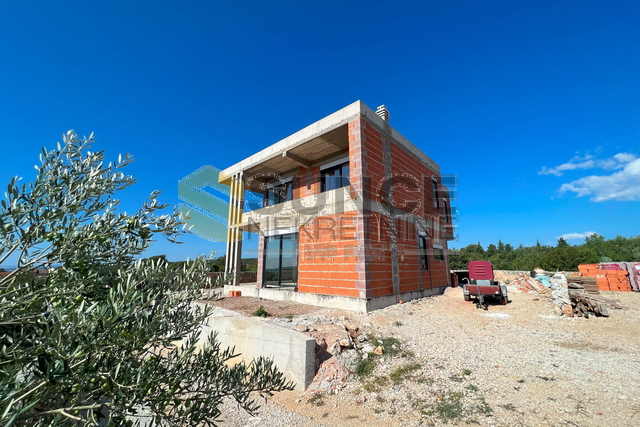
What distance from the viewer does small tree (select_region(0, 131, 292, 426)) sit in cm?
124

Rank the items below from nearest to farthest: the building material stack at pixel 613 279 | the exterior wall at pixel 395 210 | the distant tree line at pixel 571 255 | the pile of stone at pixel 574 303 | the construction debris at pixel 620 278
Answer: the pile of stone at pixel 574 303, the exterior wall at pixel 395 210, the construction debris at pixel 620 278, the building material stack at pixel 613 279, the distant tree line at pixel 571 255

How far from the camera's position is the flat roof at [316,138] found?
10.6 metres

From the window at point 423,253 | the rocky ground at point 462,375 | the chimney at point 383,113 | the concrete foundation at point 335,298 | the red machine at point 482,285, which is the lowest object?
the rocky ground at point 462,375

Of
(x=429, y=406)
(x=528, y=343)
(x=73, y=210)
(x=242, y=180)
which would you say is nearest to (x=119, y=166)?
(x=73, y=210)

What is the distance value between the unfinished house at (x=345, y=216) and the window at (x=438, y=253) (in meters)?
0.06

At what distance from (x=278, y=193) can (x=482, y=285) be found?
1135cm

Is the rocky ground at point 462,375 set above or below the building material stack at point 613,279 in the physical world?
below

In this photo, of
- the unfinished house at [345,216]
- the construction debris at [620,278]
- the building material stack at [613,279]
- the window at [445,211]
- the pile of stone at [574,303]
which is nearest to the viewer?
the pile of stone at [574,303]

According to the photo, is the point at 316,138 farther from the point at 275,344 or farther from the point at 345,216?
the point at 275,344

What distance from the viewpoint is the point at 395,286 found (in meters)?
10.6

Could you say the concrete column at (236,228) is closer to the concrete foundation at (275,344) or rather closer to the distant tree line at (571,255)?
the concrete foundation at (275,344)

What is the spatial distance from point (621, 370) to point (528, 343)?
67.7 inches

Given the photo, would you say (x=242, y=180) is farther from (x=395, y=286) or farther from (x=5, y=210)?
(x=5, y=210)

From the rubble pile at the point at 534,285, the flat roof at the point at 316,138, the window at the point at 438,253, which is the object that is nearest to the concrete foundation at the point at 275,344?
the flat roof at the point at 316,138
